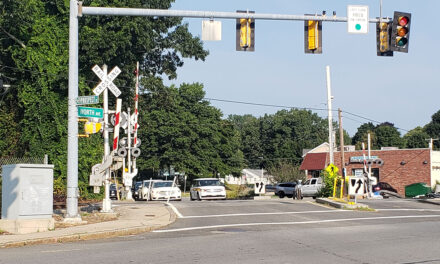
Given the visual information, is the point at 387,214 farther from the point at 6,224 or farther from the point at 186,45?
the point at 186,45

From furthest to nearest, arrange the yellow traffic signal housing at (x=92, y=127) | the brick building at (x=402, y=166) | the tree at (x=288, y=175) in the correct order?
the tree at (x=288, y=175)
the brick building at (x=402, y=166)
the yellow traffic signal housing at (x=92, y=127)

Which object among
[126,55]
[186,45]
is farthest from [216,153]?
[126,55]

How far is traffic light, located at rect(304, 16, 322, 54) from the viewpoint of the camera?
17312mm

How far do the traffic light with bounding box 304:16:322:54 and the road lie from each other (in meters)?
5.18

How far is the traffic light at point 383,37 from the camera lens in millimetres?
17703

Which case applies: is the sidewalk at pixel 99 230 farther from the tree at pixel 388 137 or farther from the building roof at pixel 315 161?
the tree at pixel 388 137

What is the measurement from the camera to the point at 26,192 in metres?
15.4

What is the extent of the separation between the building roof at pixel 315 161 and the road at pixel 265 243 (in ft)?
157

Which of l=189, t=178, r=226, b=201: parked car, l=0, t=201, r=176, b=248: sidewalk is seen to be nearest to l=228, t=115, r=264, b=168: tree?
l=189, t=178, r=226, b=201: parked car

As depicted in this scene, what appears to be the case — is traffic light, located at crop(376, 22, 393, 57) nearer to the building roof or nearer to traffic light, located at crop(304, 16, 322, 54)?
traffic light, located at crop(304, 16, 322, 54)

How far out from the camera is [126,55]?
122ft

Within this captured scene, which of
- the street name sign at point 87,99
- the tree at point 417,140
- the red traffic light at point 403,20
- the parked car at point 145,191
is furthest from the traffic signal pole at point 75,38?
the tree at point 417,140

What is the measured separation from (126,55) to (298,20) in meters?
21.7

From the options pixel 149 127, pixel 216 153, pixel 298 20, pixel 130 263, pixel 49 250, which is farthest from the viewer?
pixel 216 153
